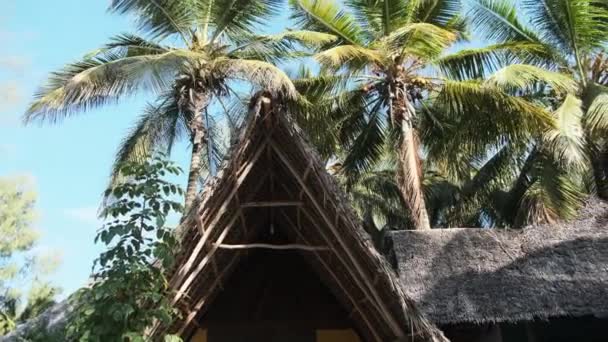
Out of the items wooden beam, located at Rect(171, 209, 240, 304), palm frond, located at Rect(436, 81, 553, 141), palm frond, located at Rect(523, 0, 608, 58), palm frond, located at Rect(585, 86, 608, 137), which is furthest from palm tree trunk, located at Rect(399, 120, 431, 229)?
wooden beam, located at Rect(171, 209, 240, 304)

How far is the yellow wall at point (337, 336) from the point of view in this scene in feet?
18.9

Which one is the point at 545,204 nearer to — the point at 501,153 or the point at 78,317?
the point at 501,153

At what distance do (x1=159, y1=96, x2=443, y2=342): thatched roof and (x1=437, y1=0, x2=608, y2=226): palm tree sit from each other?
685 centimetres

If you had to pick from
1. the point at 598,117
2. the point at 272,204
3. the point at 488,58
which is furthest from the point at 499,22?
the point at 272,204

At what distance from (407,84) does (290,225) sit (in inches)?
285

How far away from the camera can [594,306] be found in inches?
256

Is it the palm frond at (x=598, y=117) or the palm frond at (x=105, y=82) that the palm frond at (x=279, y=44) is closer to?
the palm frond at (x=105, y=82)

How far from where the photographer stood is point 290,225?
546 centimetres

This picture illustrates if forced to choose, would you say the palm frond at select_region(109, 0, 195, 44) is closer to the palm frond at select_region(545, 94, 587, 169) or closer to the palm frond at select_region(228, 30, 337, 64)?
the palm frond at select_region(228, 30, 337, 64)

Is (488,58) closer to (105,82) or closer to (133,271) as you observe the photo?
(105,82)

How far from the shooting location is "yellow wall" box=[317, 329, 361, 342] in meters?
5.75

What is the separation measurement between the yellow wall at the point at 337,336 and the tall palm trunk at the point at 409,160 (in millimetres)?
5078

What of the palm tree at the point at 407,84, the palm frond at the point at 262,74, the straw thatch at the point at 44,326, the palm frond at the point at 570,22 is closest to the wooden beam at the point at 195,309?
the straw thatch at the point at 44,326

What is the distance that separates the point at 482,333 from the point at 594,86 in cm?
672
